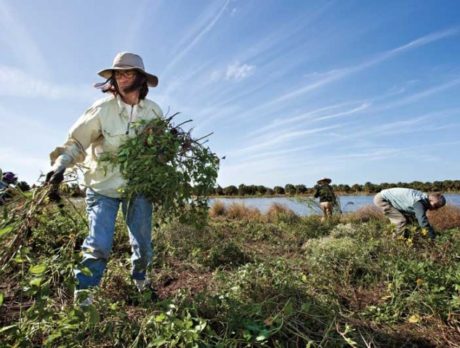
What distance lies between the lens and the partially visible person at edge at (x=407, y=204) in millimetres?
5809

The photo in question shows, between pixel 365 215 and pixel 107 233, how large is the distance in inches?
362

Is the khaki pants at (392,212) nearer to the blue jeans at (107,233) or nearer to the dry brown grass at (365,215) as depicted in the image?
the dry brown grass at (365,215)

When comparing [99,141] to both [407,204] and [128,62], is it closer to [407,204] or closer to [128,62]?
[128,62]

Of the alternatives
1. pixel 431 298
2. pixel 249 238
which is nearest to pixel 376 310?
pixel 431 298

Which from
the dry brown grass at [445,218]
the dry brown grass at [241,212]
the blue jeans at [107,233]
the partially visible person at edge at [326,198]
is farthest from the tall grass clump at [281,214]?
the blue jeans at [107,233]

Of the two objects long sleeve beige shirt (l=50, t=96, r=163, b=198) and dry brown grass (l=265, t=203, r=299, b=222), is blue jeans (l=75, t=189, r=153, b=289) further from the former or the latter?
dry brown grass (l=265, t=203, r=299, b=222)

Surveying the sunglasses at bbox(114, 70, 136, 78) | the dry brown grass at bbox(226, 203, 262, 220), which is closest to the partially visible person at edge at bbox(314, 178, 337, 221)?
the dry brown grass at bbox(226, 203, 262, 220)

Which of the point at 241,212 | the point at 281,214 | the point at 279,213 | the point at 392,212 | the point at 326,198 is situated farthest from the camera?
the point at 241,212

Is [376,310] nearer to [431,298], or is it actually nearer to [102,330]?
[431,298]

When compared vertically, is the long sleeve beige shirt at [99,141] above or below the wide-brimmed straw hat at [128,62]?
below

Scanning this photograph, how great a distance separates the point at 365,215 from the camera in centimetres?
1035

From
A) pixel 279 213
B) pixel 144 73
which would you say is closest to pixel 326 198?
pixel 279 213

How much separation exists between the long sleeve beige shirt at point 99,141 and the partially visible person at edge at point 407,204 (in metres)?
4.64

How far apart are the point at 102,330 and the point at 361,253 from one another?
10.1 ft
